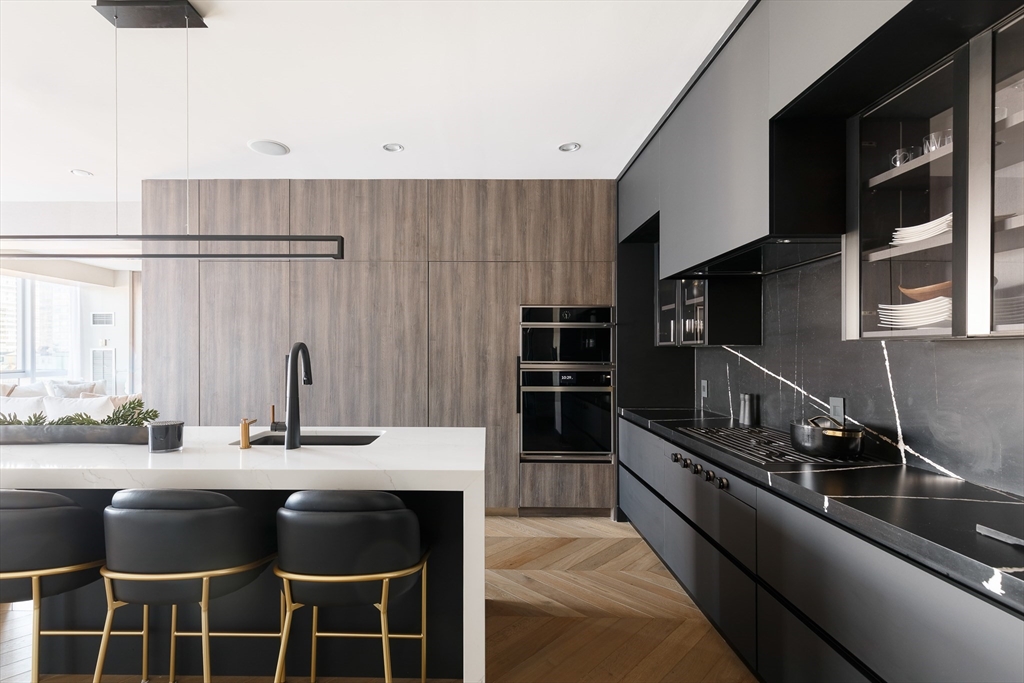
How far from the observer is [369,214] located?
167 inches

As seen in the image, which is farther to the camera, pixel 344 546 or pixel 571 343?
pixel 571 343

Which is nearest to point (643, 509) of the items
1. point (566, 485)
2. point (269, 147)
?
point (566, 485)

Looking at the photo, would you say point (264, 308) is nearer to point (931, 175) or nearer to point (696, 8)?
point (696, 8)

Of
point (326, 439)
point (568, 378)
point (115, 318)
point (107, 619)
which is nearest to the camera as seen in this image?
point (107, 619)

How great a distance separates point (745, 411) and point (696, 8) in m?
2.06

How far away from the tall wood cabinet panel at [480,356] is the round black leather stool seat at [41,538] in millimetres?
2588

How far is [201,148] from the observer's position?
11.8 feet

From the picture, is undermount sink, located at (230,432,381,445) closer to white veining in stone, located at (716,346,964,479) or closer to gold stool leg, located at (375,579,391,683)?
gold stool leg, located at (375,579,391,683)

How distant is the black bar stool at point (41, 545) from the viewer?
1.67 metres

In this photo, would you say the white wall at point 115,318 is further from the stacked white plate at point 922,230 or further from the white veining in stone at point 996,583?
the white veining in stone at point 996,583

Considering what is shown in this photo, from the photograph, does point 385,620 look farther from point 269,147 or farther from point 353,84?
point 269,147

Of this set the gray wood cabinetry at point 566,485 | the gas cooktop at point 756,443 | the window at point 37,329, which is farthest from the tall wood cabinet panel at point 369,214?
the window at point 37,329

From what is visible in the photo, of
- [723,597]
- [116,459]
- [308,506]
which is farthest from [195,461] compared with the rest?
[723,597]

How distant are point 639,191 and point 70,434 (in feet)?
10.9
